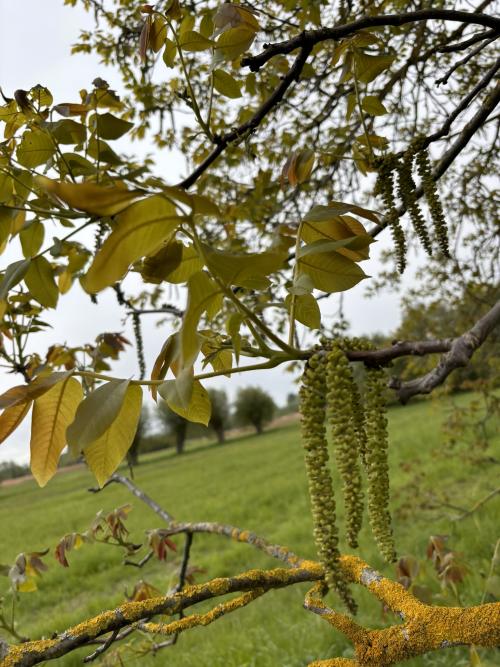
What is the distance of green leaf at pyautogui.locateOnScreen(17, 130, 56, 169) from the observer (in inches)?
42.9

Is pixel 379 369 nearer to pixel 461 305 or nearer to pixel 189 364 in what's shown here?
pixel 189 364

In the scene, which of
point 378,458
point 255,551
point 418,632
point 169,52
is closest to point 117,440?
point 378,458

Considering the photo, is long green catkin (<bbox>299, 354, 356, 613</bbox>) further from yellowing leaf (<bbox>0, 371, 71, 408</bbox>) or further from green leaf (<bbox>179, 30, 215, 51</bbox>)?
green leaf (<bbox>179, 30, 215, 51</bbox>)

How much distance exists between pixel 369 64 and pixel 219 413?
136ft

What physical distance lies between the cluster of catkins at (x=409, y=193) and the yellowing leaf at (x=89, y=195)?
0.88 m

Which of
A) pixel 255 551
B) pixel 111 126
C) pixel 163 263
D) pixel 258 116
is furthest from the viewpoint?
pixel 255 551

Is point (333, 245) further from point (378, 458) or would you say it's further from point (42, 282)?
point (42, 282)

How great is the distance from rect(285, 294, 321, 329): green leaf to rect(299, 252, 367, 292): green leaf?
0.04 meters

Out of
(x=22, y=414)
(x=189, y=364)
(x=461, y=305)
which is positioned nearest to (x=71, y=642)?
(x=22, y=414)

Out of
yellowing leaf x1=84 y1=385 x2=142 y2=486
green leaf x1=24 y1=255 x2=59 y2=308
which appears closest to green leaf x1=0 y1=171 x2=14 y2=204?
green leaf x1=24 y1=255 x2=59 y2=308

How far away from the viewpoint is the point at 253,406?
4322 centimetres

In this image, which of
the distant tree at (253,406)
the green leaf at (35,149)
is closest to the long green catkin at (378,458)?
the green leaf at (35,149)

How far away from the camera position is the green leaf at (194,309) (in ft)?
1.85

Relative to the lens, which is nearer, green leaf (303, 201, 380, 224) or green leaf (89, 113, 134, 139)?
green leaf (303, 201, 380, 224)
